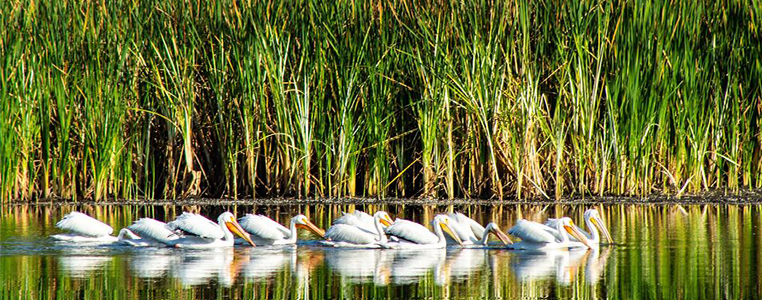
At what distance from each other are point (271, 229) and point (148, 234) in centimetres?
124

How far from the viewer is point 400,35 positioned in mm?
18141

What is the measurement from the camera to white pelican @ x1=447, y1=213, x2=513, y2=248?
42.1ft

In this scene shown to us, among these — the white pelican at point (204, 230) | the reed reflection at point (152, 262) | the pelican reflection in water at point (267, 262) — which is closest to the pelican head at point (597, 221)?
the pelican reflection in water at point (267, 262)

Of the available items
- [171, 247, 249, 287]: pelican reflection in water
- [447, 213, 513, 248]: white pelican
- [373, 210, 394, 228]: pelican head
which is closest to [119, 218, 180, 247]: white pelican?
[171, 247, 249, 287]: pelican reflection in water

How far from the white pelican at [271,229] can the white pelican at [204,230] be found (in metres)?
0.11

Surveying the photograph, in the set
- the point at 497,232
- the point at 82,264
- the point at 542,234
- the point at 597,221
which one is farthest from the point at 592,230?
the point at 82,264

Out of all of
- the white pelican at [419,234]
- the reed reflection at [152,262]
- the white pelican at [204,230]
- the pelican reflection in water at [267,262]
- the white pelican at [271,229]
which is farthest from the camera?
the white pelican at [271,229]

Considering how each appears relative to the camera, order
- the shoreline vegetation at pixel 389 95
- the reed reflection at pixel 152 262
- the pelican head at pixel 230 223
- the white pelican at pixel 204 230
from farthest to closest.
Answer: the shoreline vegetation at pixel 389 95 → the pelican head at pixel 230 223 → the white pelican at pixel 204 230 → the reed reflection at pixel 152 262

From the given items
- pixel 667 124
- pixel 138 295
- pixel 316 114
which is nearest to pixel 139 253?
pixel 138 295

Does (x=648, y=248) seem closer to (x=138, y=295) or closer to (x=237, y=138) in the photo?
(x=138, y=295)

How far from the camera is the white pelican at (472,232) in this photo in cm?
1284

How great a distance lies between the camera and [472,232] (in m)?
13.5

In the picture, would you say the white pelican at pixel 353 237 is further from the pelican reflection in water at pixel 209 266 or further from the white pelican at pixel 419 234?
the pelican reflection in water at pixel 209 266

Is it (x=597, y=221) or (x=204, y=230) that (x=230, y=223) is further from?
(x=597, y=221)
